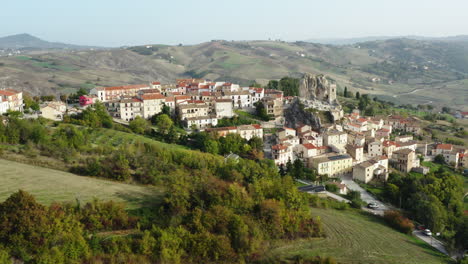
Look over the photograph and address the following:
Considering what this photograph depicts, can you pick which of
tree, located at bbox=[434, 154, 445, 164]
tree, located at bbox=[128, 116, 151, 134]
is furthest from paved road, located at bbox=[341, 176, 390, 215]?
tree, located at bbox=[128, 116, 151, 134]

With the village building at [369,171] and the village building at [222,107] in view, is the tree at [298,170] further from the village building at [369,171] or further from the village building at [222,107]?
the village building at [222,107]

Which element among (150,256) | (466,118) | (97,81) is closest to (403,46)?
(466,118)

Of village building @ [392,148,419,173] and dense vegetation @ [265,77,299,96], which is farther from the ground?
dense vegetation @ [265,77,299,96]

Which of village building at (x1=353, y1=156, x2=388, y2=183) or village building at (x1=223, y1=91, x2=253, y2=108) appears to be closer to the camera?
village building at (x1=353, y1=156, x2=388, y2=183)

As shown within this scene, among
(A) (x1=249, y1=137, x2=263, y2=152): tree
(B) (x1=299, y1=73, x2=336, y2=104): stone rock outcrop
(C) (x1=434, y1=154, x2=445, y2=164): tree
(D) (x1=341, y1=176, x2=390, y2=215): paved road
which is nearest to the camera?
(D) (x1=341, y1=176, x2=390, y2=215): paved road

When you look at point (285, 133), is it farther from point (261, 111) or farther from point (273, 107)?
point (273, 107)

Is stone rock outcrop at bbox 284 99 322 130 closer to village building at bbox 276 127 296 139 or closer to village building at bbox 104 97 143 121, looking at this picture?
village building at bbox 276 127 296 139
